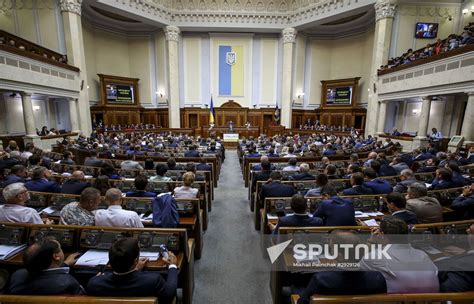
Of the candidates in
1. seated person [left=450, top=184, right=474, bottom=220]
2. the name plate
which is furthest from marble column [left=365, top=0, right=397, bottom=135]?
seated person [left=450, top=184, right=474, bottom=220]

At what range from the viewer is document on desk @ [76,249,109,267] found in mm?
1949

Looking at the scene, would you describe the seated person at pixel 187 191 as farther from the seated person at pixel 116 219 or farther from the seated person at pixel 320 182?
the seated person at pixel 320 182

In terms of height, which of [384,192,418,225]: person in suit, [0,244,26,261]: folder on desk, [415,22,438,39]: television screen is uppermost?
[415,22,438,39]: television screen

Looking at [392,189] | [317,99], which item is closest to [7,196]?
[392,189]

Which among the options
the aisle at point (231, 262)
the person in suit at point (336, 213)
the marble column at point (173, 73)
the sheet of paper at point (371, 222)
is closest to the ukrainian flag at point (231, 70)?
the marble column at point (173, 73)

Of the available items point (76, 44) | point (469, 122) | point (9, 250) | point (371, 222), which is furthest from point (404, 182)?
point (76, 44)

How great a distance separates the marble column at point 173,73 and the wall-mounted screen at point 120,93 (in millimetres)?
2791

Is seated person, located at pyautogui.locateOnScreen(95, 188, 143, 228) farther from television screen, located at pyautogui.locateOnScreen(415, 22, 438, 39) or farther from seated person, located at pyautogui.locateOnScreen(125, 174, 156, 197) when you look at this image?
television screen, located at pyautogui.locateOnScreen(415, 22, 438, 39)

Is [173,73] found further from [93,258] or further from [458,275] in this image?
[458,275]

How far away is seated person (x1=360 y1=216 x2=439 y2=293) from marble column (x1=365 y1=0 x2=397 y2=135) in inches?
522

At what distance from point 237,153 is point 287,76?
852cm

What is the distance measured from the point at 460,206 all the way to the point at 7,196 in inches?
213

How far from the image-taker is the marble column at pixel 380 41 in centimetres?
1206

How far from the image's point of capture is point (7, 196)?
239 cm
